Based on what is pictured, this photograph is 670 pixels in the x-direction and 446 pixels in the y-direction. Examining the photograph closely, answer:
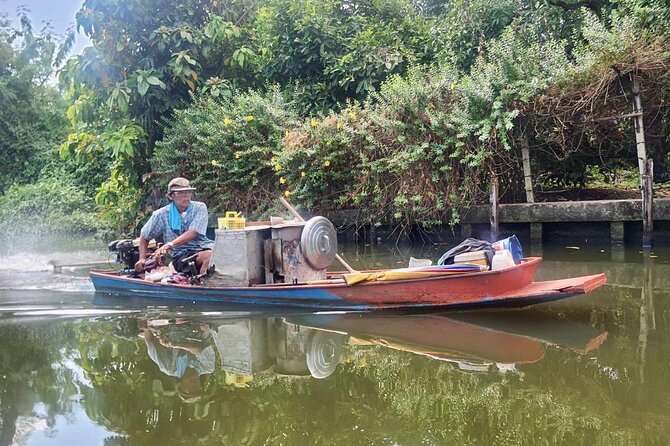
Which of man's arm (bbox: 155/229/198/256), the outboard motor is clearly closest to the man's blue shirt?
man's arm (bbox: 155/229/198/256)

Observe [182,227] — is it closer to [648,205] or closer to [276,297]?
[276,297]

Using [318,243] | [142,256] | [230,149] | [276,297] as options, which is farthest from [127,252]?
[230,149]

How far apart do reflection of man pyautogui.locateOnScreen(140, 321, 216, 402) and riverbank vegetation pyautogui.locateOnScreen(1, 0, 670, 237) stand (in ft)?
17.2

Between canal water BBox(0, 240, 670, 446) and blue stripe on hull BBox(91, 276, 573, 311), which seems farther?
blue stripe on hull BBox(91, 276, 573, 311)

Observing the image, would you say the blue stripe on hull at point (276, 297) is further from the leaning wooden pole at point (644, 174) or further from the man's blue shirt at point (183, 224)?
the leaning wooden pole at point (644, 174)

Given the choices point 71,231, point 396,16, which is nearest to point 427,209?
point 396,16

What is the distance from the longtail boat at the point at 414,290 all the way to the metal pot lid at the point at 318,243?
21cm

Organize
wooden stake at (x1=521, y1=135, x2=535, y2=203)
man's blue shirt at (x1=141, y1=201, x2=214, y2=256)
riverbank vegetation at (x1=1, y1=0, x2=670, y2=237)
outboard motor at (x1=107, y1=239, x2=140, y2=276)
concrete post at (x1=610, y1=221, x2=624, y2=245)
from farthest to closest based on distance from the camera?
wooden stake at (x1=521, y1=135, x2=535, y2=203)
riverbank vegetation at (x1=1, y1=0, x2=670, y2=237)
concrete post at (x1=610, y1=221, x2=624, y2=245)
outboard motor at (x1=107, y1=239, x2=140, y2=276)
man's blue shirt at (x1=141, y1=201, x2=214, y2=256)

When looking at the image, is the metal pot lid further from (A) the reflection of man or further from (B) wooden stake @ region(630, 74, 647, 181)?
A: (B) wooden stake @ region(630, 74, 647, 181)

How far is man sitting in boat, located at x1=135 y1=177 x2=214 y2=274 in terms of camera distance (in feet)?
20.7

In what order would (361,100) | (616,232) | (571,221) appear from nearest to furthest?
(616,232), (571,221), (361,100)

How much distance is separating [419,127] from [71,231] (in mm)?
11475

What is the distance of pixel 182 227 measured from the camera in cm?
647

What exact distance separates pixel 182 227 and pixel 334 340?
2645mm
